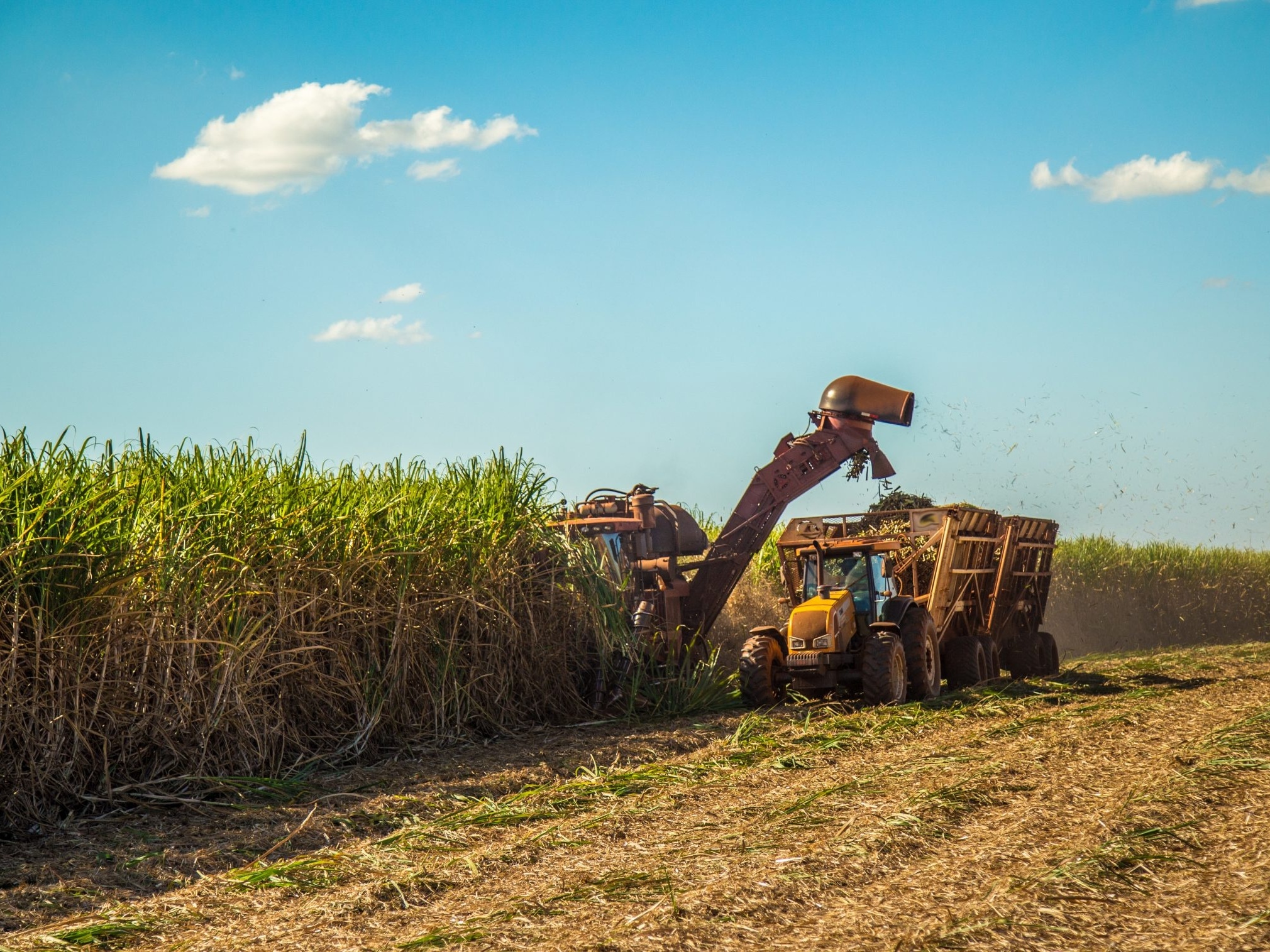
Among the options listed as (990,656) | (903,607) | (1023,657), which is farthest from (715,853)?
(1023,657)

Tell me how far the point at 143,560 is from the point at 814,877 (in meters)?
5.20

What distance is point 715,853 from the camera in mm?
6008

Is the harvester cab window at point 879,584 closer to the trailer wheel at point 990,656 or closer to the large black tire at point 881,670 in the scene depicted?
the large black tire at point 881,670

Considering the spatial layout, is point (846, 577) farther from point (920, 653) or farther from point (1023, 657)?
point (1023, 657)

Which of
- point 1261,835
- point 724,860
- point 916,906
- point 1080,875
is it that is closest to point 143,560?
point 724,860

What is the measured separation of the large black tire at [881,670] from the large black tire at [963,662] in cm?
244

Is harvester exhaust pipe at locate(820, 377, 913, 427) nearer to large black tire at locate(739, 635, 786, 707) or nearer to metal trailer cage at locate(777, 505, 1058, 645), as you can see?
metal trailer cage at locate(777, 505, 1058, 645)

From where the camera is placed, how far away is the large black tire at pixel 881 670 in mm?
11859

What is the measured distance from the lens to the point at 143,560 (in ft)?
27.1

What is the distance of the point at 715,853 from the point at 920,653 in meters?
6.90

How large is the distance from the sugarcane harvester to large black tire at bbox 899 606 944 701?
203 centimetres

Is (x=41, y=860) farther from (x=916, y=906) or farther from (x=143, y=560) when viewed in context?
(x=916, y=906)

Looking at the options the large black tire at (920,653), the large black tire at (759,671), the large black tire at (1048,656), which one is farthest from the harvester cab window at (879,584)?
the large black tire at (1048,656)

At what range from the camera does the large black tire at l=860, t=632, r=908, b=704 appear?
38.9ft
